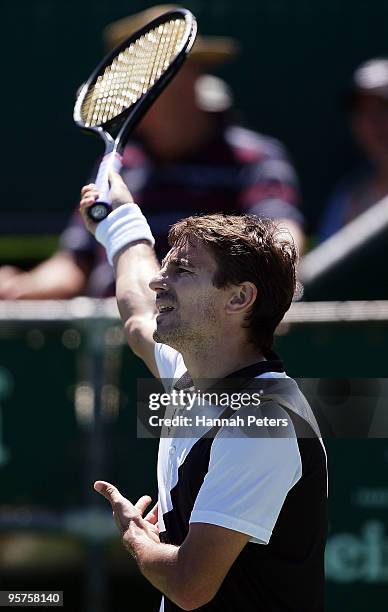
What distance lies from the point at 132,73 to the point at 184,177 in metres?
2.11

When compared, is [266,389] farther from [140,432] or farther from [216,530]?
[140,432]

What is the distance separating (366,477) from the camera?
4551mm

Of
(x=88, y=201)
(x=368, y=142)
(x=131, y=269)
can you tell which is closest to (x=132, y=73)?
(x=88, y=201)

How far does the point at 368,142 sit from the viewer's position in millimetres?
6121

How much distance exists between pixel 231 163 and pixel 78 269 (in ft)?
2.83

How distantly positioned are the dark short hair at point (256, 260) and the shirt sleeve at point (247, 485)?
0.29 meters

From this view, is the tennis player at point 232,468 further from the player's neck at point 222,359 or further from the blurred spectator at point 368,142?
the blurred spectator at point 368,142

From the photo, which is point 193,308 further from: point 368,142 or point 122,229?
point 368,142

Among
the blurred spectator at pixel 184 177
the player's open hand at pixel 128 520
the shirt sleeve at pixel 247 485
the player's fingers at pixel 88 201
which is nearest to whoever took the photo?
the shirt sleeve at pixel 247 485

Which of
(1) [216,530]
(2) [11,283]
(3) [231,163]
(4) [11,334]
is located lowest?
(1) [216,530]

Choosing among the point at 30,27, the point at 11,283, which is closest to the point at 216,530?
the point at 11,283

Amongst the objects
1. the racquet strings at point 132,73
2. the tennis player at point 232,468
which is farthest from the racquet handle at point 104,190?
the tennis player at point 232,468

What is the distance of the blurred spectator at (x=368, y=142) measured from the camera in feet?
19.5

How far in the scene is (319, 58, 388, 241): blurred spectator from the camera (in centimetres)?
595
